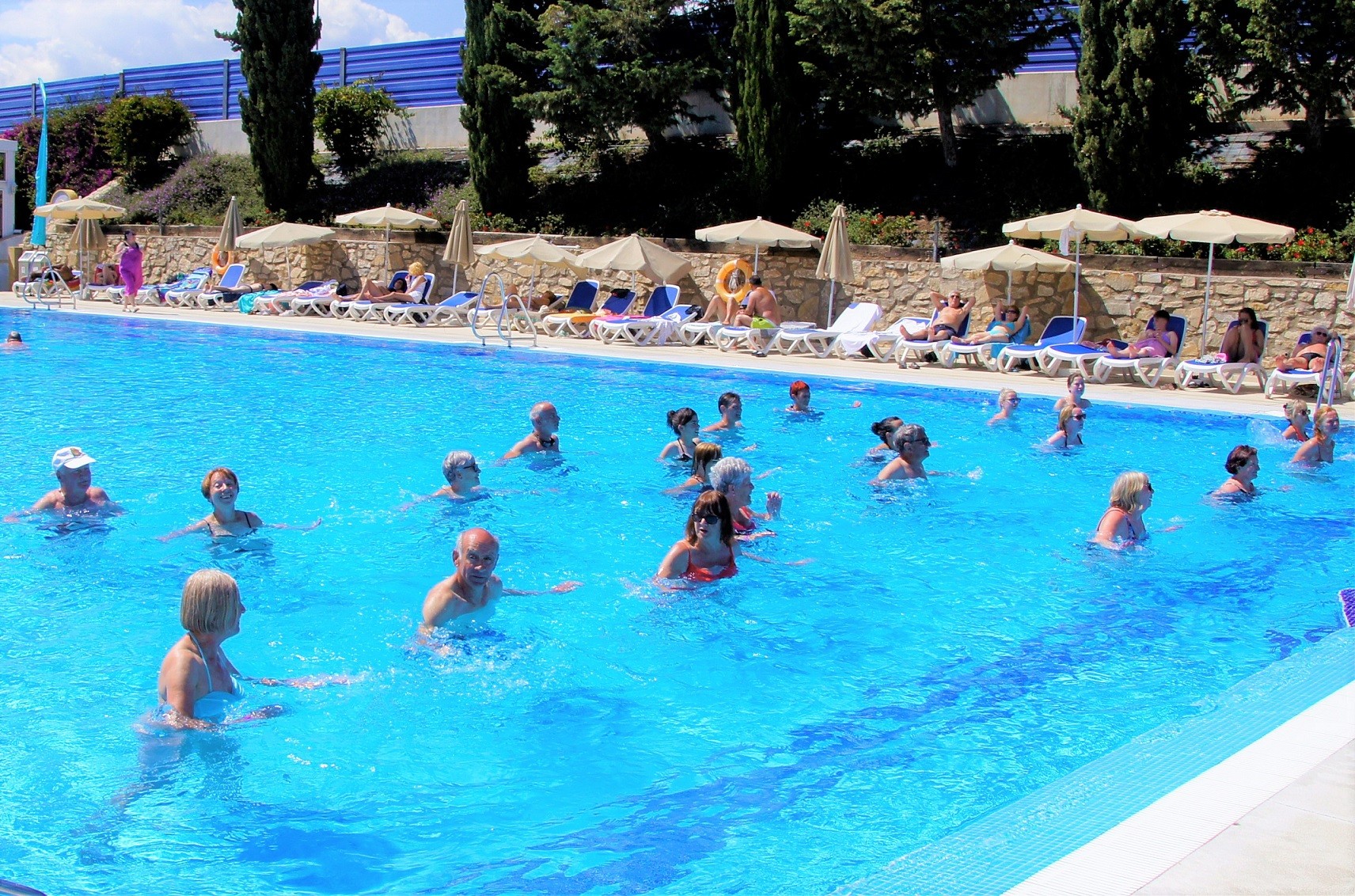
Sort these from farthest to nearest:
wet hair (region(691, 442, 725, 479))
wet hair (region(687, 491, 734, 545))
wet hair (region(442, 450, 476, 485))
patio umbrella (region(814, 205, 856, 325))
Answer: patio umbrella (region(814, 205, 856, 325)) → wet hair (region(691, 442, 725, 479)) → wet hair (region(442, 450, 476, 485)) → wet hair (region(687, 491, 734, 545))

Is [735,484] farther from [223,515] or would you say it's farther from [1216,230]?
[1216,230]

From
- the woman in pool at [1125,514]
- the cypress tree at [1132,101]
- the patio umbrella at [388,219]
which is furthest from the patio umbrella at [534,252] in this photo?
the woman in pool at [1125,514]

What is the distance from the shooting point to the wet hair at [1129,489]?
7309 mm

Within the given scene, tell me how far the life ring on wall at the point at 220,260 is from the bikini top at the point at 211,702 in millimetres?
21299

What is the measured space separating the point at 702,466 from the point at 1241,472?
397 centimetres

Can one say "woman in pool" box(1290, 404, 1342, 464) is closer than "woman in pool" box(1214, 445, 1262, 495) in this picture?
No

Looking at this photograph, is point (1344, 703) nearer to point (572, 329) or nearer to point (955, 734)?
point (955, 734)

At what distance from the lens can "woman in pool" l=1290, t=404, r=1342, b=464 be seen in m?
9.99

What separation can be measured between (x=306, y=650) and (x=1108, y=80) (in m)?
14.5

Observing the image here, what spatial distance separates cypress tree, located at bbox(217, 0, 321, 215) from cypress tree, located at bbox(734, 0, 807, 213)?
10316 mm

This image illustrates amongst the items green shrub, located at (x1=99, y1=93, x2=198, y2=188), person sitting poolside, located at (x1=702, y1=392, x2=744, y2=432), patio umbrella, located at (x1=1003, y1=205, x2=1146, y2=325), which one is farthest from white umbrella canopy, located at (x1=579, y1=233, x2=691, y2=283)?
green shrub, located at (x1=99, y1=93, x2=198, y2=188)

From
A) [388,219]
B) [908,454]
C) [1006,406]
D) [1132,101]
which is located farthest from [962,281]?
[388,219]

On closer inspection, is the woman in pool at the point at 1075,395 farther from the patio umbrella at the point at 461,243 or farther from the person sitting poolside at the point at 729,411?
the patio umbrella at the point at 461,243

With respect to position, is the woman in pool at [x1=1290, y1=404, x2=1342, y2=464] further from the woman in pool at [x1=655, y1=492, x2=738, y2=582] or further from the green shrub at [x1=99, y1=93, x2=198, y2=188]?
the green shrub at [x1=99, y1=93, x2=198, y2=188]
